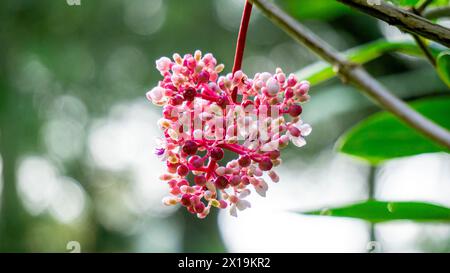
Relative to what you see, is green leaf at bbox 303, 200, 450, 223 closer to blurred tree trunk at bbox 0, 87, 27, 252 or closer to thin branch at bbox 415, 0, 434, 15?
thin branch at bbox 415, 0, 434, 15

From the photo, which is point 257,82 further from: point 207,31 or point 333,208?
point 207,31

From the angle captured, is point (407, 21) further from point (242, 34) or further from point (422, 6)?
point (422, 6)

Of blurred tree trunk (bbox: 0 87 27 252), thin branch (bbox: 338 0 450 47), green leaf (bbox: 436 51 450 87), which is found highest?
blurred tree trunk (bbox: 0 87 27 252)

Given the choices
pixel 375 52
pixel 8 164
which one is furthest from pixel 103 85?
pixel 375 52

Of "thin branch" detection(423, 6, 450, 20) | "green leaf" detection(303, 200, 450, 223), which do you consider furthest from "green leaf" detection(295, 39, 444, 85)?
"green leaf" detection(303, 200, 450, 223)

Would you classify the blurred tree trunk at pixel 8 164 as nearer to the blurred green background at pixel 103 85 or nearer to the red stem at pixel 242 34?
the blurred green background at pixel 103 85

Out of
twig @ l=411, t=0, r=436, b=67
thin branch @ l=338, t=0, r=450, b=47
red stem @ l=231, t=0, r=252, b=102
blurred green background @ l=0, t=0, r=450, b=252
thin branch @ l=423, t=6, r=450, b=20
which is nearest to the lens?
thin branch @ l=338, t=0, r=450, b=47
